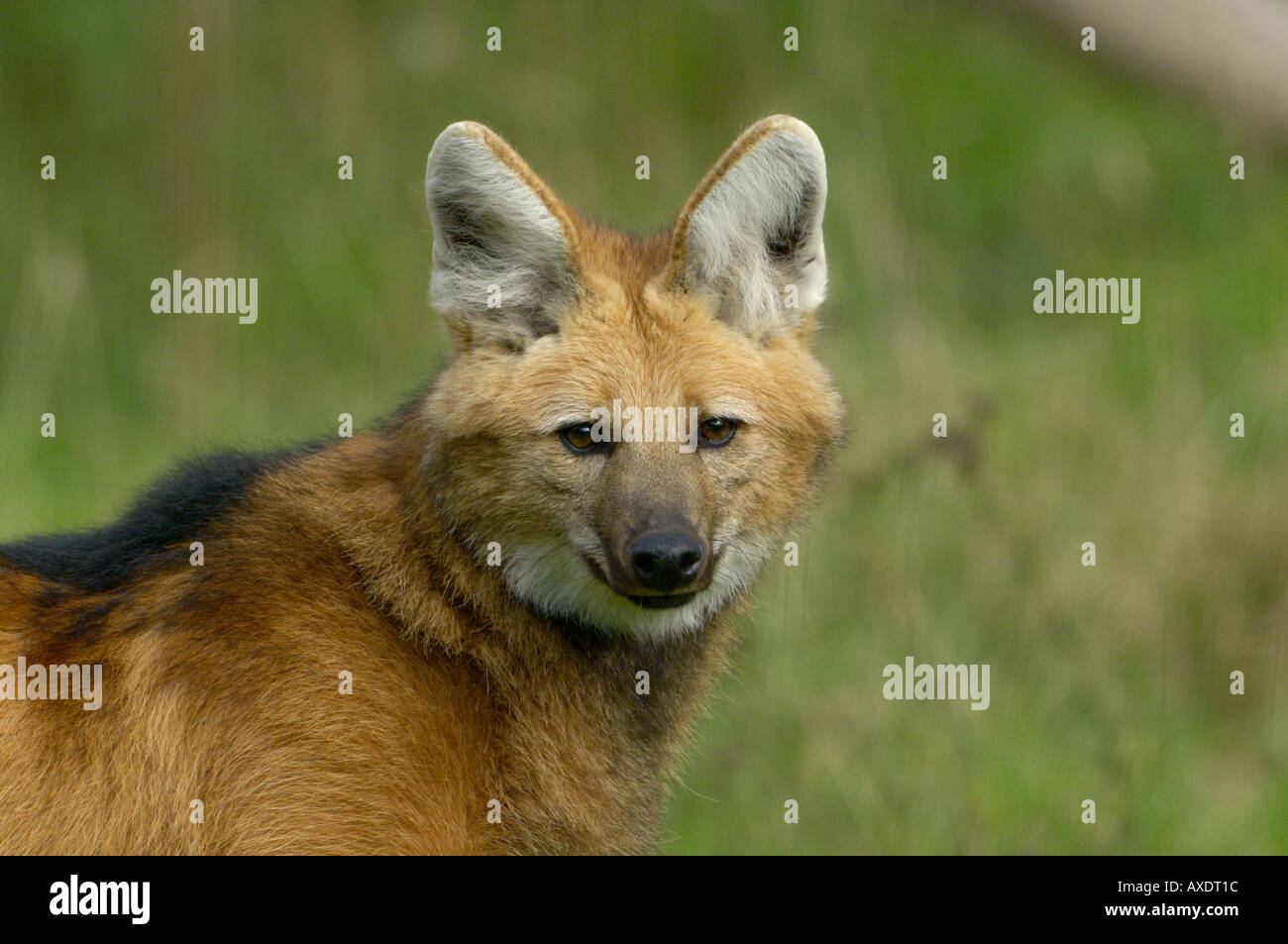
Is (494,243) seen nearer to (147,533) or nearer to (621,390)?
(621,390)

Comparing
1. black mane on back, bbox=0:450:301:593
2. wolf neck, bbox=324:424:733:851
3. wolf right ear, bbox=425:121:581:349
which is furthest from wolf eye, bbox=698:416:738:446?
black mane on back, bbox=0:450:301:593

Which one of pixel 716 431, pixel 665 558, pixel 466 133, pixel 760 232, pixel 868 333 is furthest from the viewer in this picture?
pixel 868 333

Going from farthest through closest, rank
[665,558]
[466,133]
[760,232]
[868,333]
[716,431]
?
[868,333], [760,232], [716,431], [466,133], [665,558]

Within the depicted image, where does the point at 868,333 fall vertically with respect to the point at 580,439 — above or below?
above

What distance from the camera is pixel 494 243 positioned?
11.0 ft

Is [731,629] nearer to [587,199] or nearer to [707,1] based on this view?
[587,199]

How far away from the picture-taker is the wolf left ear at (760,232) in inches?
129

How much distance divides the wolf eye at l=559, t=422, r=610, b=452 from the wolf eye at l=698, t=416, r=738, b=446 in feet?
0.72

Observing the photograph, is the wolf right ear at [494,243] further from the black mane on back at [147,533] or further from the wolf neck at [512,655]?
the black mane on back at [147,533]

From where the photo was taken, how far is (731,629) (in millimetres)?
3777

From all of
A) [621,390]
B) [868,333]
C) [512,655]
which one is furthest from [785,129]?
[868,333]

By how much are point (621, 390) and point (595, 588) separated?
0.45m

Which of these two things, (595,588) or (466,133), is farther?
(595,588)

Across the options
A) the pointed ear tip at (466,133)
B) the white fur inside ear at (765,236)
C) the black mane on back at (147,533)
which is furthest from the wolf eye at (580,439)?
the black mane on back at (147,533)
